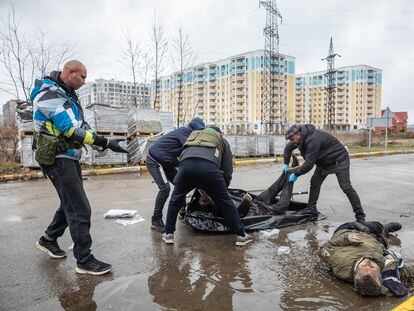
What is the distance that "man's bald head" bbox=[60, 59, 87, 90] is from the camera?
323 cm

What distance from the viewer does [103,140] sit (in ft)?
10.3

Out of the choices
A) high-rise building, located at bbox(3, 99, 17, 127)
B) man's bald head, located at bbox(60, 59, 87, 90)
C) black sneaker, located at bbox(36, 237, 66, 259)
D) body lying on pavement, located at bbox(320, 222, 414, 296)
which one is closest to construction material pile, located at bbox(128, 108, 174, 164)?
high-rise building, located at bbox(3, 99, 17, 127)

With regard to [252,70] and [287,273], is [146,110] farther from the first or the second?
[252,70]

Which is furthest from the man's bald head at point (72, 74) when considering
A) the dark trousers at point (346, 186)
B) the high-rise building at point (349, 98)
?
the high-rise building at point (349, 98)

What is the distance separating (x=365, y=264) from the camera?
113 inches

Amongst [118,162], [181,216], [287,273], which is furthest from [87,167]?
[287,273]

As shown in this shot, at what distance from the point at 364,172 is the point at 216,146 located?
9.28m

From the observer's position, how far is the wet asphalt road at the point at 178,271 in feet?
9.04

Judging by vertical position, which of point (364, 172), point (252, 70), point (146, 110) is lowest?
point (364, 172)

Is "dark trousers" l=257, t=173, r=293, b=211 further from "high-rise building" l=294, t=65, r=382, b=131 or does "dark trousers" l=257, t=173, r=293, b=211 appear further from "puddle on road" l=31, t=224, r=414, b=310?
"high-rise building" l=294, t=65, r=382, b=131

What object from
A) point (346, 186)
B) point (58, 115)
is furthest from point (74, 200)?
point (346, 186)

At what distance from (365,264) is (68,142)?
108 inches

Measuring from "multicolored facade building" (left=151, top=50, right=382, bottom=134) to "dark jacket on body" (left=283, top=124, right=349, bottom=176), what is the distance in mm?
91280

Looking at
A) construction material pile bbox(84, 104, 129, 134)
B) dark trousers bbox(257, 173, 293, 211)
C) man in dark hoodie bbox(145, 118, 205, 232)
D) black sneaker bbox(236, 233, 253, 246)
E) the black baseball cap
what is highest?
construction material pile bbox(84, 104, 129, 134)
